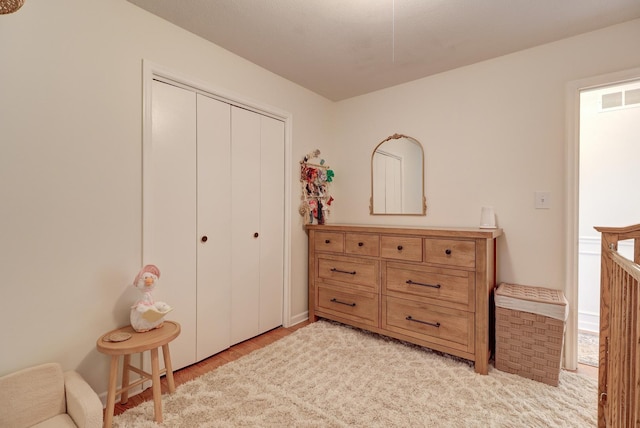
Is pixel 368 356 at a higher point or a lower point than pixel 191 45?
lower

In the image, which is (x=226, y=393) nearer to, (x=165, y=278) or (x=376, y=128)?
(x=165, y=278)

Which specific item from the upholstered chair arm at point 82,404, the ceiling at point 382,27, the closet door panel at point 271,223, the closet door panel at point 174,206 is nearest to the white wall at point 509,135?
the ceiling at point 382,27

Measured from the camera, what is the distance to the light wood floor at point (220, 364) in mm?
1801

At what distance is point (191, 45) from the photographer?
213 centimetres

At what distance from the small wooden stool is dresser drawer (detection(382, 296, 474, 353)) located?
5.32 ft

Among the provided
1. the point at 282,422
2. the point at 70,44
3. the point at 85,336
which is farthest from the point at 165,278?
the point at 70,44

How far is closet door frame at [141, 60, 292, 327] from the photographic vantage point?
188 cm

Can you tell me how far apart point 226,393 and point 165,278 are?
2.76ft

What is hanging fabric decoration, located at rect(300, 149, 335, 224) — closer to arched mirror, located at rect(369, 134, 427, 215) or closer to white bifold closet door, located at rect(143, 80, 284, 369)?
white bifold closet door, located at rect(143, 80, 284, 369)

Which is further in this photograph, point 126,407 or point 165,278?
point 165,278

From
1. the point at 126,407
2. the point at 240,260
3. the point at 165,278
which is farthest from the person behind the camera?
the point at 240,260

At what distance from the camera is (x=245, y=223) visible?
255 centimetres

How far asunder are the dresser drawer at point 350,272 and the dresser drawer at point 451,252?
472 mm

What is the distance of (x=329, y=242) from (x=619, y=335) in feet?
6.60
